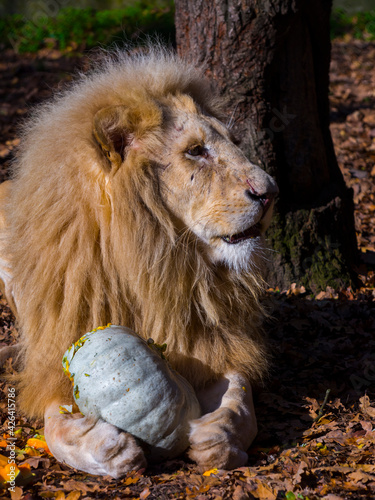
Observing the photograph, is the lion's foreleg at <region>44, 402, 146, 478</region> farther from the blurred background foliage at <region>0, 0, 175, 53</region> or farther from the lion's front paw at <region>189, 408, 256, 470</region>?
the blurred background foliage at <region>0, 0, 175, 53</region>

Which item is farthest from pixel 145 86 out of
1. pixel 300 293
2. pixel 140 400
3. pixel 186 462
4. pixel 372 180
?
pixel 372 180

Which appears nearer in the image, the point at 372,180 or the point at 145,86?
the point at 145,86

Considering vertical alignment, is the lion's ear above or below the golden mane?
above

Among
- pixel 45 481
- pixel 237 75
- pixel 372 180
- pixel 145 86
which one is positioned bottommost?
pixel 372 180

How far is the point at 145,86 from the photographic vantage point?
10.2 ft

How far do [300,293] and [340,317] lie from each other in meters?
0.36

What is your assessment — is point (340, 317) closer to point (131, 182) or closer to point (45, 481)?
point (131, 182)

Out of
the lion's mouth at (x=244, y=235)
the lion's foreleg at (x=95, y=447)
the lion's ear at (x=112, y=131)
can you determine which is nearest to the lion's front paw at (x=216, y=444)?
the lion's foreleg at (x=95, y=447)

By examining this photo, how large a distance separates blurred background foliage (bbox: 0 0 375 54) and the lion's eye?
612cm

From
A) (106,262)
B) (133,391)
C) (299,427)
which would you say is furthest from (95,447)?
(299,427)

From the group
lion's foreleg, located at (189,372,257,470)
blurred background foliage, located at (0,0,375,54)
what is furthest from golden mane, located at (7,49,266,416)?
blurred background foliage, located at (0,0,375,54)

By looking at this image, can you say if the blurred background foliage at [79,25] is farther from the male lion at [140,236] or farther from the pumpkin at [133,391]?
the pumpkin at [133,391]

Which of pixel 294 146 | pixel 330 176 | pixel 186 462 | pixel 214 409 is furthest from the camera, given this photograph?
pixel 330 176

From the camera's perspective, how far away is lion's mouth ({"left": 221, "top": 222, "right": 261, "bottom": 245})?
9.73 ft
